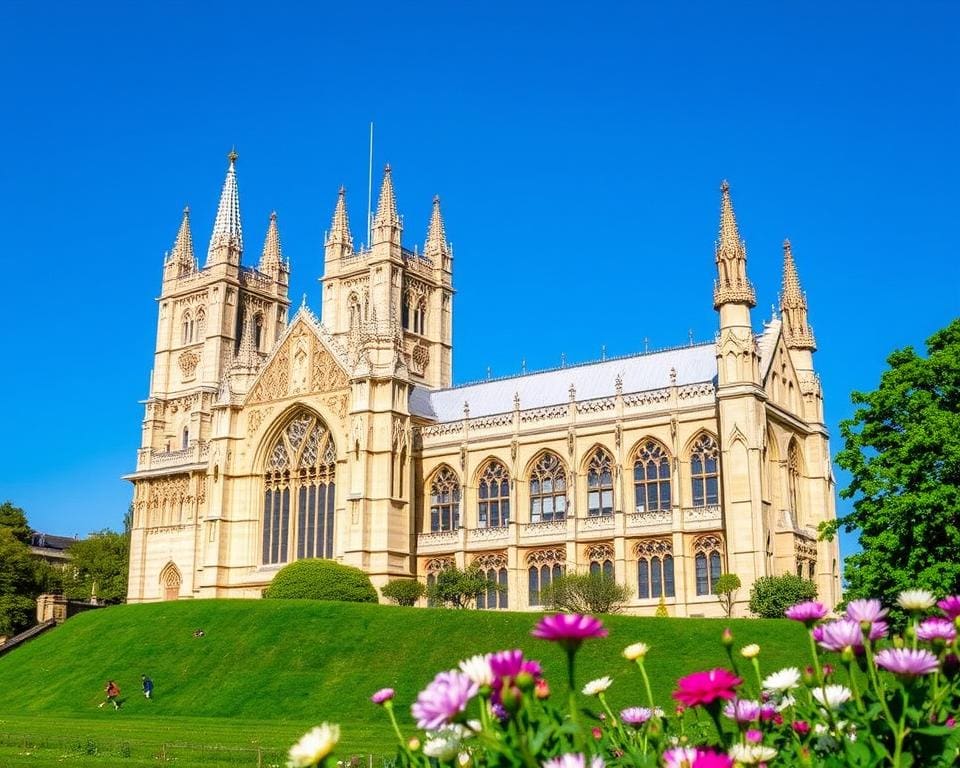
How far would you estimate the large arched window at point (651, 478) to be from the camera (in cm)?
5066

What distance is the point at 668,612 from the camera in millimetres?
48406

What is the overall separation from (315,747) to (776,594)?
4116cm

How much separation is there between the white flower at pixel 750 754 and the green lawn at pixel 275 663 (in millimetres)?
19210

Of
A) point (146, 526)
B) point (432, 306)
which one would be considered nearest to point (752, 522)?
point (432, 306)

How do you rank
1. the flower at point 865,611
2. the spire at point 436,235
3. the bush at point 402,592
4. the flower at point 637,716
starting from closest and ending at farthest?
the flower at point 865,611, the flower at point 637,716, the bush at point 402,592, the spire at point 436,235

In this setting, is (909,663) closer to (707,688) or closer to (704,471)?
(707,688)

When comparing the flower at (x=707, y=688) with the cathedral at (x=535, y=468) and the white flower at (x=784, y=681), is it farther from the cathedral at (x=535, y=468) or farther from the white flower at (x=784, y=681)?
the cathedral at (x=535, y=468)

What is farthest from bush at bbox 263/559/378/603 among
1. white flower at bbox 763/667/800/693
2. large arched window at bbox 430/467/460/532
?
white flower at bbox 763/667/800/693

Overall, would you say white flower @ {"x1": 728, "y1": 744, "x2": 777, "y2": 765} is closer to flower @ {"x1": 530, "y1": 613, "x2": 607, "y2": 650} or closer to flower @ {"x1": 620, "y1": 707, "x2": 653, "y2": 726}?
flower @ {"x1": 620, "y1": 707, "x2": 653, "y2": 726}

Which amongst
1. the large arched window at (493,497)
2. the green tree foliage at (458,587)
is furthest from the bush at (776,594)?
the large arched window at (493,497)

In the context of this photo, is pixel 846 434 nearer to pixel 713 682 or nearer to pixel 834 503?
pixel 834 503

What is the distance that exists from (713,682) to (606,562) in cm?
4675

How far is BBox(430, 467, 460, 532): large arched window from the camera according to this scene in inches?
2234

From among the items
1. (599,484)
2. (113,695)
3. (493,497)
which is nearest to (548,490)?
(599,484)
